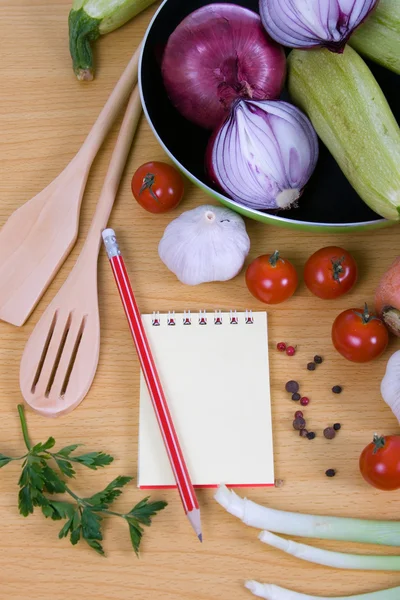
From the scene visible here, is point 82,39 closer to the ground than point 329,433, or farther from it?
farther from it

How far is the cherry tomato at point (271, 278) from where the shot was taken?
872 mm

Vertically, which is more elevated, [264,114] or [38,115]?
[264,114]

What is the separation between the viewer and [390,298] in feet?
2.73

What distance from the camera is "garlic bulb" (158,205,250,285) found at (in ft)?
2.85

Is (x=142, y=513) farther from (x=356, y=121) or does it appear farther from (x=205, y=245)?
(x=356, y=121)

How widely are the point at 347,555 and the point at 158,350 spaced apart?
13.9 inches

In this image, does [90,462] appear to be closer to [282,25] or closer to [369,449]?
[369,449]

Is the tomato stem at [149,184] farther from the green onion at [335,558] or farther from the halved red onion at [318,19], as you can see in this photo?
the green onion at [335,558]

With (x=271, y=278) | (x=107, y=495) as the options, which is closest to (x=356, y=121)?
(x=271, y=278)

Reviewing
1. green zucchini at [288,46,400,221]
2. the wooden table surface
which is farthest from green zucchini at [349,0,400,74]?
the wooden table surface

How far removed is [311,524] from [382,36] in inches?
24.1

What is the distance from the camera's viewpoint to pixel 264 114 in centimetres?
82

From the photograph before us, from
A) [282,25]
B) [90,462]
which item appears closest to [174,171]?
[282,25]

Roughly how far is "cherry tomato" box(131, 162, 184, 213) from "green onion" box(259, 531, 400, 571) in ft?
1.53
